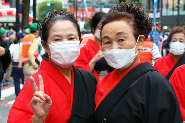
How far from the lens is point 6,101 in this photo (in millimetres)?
6688

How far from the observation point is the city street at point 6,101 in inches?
212

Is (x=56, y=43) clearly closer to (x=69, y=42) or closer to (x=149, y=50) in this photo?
(x=69, y=42)

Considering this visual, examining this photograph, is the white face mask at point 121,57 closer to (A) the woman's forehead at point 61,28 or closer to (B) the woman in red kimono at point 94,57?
(A) the woman's forehead at point 61,28

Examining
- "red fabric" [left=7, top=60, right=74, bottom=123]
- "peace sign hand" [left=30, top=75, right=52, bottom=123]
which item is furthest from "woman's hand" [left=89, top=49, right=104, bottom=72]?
"peace sign hand" [left=30, top=75, right=52, bottom=123]

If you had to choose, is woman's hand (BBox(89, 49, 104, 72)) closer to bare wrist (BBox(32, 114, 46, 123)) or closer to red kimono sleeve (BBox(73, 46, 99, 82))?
red kimono sleeve (BBox(73, 46, 99, 82))

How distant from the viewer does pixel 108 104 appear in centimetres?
171

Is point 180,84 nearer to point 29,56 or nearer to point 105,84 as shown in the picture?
point 105,84

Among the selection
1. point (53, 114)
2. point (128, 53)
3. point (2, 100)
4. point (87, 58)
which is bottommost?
point (2, 100)

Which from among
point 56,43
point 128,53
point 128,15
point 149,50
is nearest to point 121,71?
point 128,53

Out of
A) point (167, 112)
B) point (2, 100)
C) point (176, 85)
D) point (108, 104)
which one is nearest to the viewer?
point (167, 112)

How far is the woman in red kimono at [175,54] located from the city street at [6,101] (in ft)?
11.9

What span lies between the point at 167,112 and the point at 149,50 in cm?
324

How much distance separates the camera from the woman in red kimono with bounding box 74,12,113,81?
324 cm

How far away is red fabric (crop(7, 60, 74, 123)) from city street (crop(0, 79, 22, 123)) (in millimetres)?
3670
